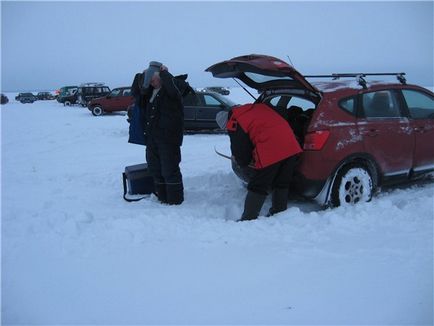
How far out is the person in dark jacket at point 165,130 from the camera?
454 centimetres

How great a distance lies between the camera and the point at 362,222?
389 cm

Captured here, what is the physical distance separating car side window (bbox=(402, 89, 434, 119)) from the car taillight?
5.12 feet

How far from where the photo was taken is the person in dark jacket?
454cm

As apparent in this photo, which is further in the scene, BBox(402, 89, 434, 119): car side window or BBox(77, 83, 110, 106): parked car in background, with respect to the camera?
BBox(77, 83, 110, 106): parked car in background

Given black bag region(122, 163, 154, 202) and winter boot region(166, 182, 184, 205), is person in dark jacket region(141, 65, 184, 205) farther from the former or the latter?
black bag region(122, 163, 154, 202)

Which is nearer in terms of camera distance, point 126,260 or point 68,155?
point 126,260

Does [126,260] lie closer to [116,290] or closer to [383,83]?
[116,290]

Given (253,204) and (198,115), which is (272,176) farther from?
(198,115)

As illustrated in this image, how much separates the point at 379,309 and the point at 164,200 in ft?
10.1

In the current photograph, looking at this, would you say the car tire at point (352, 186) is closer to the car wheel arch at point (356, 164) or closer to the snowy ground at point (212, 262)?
the car wheel arch at point (356, 164)

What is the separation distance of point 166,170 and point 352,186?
2.23m

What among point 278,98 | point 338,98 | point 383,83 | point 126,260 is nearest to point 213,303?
point 126,260

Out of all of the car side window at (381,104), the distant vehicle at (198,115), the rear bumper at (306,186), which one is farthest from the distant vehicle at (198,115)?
the rear bumper at (306,186)

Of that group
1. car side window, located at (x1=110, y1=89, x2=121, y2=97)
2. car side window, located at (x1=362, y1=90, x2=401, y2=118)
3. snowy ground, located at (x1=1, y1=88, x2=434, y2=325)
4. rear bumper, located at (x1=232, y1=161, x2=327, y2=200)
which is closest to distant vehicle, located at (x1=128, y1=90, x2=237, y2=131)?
snowy ground, located at (x1=1, y1=88, x2=434, y2=325)
